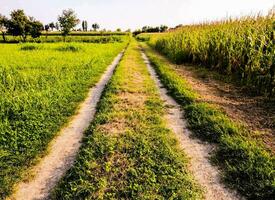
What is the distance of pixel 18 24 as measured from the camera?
175ft

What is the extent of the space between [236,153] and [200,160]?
58 cm

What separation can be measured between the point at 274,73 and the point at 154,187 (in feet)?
16.9

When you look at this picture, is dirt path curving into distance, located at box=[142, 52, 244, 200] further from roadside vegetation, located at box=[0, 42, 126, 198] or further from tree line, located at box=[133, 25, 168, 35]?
tree line, located at box=[133, 25, 168, 35]

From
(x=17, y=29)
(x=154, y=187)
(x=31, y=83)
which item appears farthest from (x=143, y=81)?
(x=17, y=29)

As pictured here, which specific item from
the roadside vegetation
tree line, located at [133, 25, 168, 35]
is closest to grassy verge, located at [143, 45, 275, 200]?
the roadside vegetation

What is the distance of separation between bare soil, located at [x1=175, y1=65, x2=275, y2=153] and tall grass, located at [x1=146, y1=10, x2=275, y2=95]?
0.53 meters

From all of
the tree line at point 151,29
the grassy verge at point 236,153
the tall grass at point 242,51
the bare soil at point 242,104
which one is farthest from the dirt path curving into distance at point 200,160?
the tree line at point 151,29

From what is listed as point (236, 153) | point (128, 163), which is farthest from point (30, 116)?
point (236, 153)

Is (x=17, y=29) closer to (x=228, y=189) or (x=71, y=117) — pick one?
(x=71, y=117)

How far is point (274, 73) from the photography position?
22.2 feet

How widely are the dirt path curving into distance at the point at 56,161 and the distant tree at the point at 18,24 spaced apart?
54695 mm

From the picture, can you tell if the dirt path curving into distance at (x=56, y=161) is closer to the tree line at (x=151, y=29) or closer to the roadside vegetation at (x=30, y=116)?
the roadside vegetation at (x=30, y=116)

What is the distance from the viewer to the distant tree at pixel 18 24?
5353 centimetres

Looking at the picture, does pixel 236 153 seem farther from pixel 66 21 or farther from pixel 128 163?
pixel 66 21
